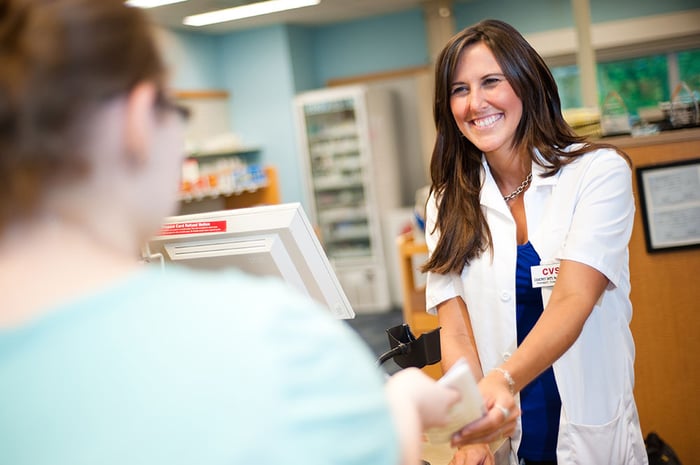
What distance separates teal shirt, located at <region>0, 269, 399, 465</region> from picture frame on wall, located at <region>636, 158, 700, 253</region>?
2596 mm

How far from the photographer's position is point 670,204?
2.90 m

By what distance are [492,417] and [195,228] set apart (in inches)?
30.6

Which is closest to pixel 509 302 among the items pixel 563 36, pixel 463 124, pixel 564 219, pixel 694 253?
pixel 564 219

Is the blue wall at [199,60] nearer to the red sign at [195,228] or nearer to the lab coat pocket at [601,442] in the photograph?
the red sign at [195,228]

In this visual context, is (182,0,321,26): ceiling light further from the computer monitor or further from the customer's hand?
the customer's hand

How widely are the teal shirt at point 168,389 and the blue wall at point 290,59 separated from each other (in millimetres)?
7948

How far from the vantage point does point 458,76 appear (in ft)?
6.01

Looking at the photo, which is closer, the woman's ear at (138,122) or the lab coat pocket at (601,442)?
the woman's ear at (138,122)

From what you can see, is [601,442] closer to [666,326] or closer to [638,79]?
[666,326]

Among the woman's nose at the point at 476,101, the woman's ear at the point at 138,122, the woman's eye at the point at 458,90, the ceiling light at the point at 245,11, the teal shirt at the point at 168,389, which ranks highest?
the ceiling light at the point at 245,11

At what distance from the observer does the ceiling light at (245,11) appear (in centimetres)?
722

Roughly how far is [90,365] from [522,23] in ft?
27.4

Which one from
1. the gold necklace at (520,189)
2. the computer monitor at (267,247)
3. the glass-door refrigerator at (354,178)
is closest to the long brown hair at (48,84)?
the computer monitor at (267,247)

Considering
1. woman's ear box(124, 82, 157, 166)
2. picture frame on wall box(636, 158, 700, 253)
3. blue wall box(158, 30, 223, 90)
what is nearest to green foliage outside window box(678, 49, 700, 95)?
blue wall box(158, 30, 223, 90)
